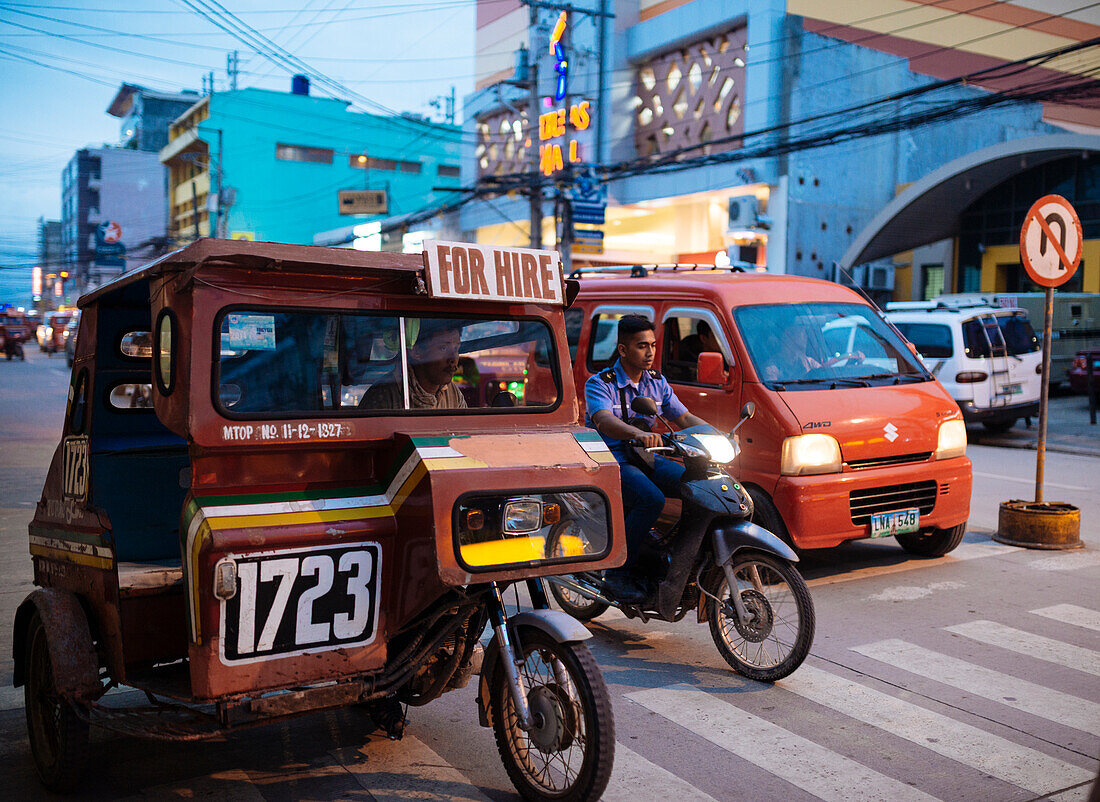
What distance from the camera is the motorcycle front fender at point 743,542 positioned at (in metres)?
4.78

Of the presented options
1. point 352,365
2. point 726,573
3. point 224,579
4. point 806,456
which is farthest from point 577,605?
point 224,579

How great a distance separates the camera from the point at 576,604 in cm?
600

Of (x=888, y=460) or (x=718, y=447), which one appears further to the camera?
(x=888, y=460)

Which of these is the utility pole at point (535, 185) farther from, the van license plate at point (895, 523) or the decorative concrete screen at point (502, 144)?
the van license plate at point (895, 523)

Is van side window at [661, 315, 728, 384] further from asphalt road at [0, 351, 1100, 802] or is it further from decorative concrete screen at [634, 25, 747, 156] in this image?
decorative concrete screen at [634, 25, 747, 156]

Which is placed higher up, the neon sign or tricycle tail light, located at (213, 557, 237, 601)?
the neon sign

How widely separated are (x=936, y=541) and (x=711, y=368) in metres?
2.44

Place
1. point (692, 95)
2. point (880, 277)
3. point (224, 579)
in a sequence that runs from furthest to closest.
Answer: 1. point (692, 95)
2. point (880, 277)
3. point (224, 579)

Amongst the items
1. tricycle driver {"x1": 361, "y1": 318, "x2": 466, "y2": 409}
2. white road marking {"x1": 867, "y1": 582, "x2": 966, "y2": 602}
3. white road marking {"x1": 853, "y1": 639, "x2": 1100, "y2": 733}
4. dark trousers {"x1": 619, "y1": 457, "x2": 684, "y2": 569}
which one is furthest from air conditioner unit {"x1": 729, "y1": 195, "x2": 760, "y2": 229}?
tricycle driver {"x1": 361, "y1": 318, "x2": 466, "y2": 409}

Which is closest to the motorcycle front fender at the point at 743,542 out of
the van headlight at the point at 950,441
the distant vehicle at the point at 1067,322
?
the van headlight at the point at 950,441

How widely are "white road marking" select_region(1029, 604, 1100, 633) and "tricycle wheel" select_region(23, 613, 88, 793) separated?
17.8 ft

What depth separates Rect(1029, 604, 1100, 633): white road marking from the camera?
19.4 ft

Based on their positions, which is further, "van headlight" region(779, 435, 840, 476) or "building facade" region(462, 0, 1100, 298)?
"building facade" region(462, 0, 1100, 298)

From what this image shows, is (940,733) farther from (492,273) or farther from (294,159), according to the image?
(294,159)
